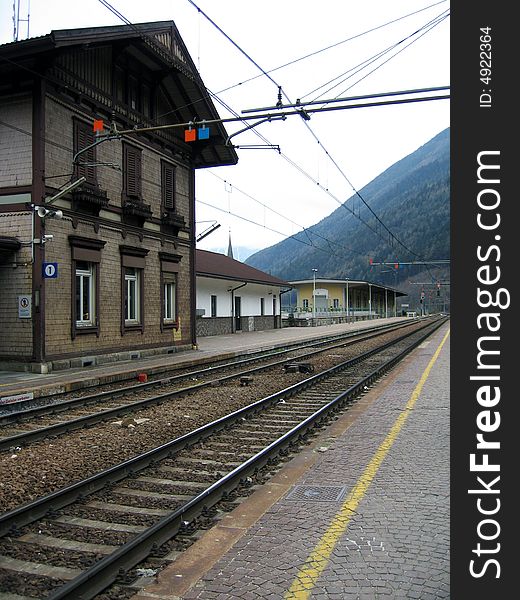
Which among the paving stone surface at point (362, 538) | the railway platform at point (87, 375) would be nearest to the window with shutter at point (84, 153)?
the railway platform at point (87, 375)

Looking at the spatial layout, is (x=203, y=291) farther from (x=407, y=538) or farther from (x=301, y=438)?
(x=407, y=538)

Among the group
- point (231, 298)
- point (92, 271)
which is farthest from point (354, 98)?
point (231, 298)

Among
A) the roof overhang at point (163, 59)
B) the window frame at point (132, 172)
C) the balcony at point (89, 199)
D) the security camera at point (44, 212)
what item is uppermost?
the roof overhang at point (163, 59)

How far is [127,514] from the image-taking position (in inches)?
213

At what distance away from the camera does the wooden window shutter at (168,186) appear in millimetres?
22462

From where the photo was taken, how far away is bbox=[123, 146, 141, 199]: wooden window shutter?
1984cm

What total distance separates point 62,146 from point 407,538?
1505cm

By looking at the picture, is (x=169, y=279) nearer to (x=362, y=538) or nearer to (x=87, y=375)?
(x=87, y=375)

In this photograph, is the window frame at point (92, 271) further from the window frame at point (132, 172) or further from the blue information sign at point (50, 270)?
the window frame at point (132, 172)

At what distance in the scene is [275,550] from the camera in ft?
14.5

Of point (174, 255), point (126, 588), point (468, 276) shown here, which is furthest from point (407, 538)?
point (174, 255)

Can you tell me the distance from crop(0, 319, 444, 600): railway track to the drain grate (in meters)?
0.55

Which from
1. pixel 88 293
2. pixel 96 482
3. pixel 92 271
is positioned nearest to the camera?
pixel 96 482

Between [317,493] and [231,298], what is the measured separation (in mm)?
32319
